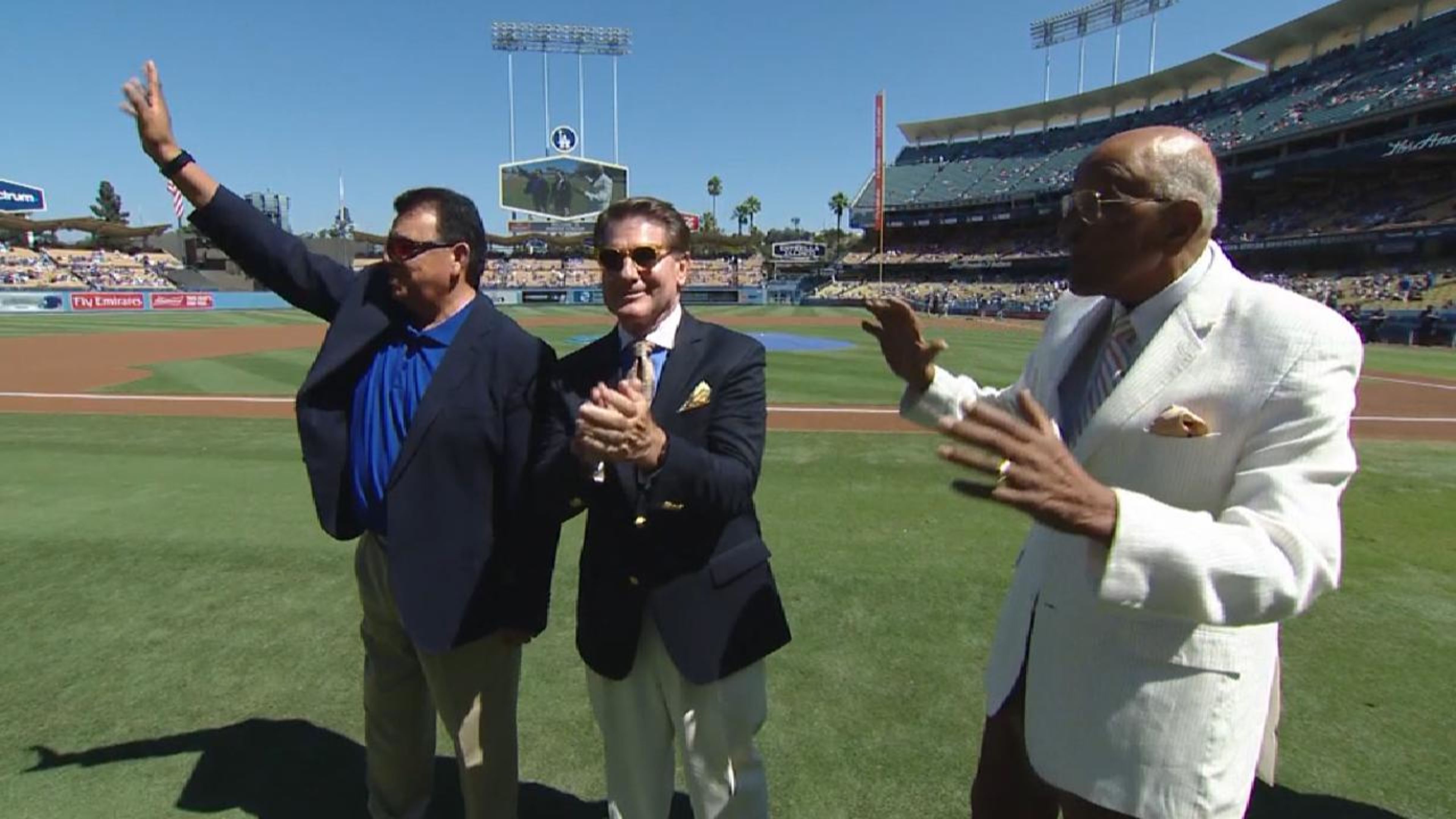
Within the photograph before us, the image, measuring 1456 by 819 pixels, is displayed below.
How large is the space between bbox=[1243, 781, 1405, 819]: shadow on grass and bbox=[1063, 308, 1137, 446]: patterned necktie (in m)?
2.01

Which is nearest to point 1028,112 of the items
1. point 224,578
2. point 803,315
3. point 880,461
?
point 803,315

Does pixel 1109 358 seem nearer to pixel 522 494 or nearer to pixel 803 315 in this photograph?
pixel 522 494

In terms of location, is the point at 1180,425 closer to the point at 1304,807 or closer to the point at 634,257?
the point at 634,257

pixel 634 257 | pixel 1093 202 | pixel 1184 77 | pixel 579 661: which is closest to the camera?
pixel 1093 202

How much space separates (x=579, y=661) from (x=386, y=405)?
2.00 m

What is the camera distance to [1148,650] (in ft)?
5.00

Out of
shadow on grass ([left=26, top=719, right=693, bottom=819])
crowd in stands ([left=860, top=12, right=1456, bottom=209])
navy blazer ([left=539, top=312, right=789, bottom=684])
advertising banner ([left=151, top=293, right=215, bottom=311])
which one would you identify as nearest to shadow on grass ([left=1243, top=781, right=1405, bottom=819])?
navy blazer ([left=539, top=312, right=789, bottom=684])

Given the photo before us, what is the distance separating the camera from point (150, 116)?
2625 millimetres

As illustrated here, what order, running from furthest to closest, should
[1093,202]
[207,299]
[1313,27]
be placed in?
[1313,27] < [207,299] < [1093,202]

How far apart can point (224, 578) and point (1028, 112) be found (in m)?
82.3

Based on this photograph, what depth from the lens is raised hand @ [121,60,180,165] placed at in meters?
2.59

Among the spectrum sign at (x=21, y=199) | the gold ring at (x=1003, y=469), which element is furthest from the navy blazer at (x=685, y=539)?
the spectrum sign at (x=21, y=199)

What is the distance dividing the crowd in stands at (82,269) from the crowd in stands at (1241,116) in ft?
197

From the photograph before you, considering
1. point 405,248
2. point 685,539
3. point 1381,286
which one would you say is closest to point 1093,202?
point 685,539
